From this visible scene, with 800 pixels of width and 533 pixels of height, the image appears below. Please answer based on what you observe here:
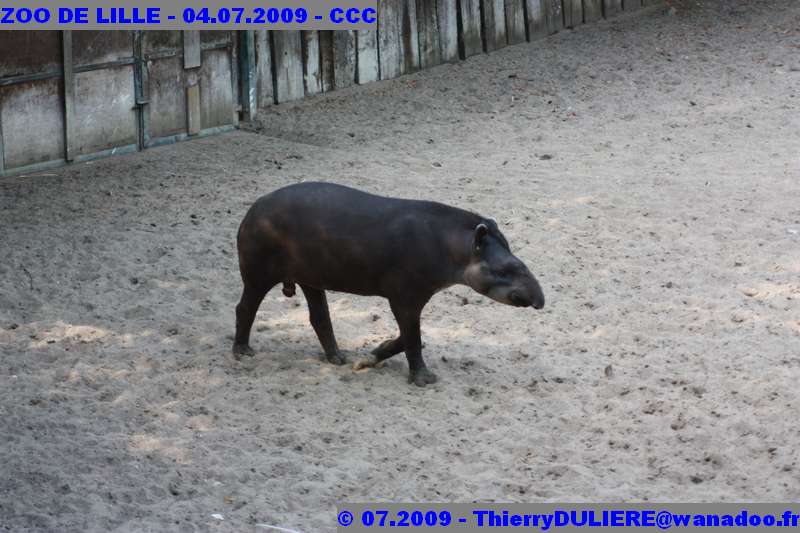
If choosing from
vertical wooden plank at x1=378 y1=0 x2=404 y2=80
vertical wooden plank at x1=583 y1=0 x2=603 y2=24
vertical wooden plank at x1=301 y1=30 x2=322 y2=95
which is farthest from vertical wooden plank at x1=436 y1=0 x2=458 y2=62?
vertical wooden plank at x1=583 y1=0 x2=603 y2=24

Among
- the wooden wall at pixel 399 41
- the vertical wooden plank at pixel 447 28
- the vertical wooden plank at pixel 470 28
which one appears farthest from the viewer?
the vertical wooden plank at pixel 470 28

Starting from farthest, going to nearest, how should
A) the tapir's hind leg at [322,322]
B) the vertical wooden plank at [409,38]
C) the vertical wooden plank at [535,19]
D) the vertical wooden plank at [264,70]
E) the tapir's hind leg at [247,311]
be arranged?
the vertical wooden plank at [535,19], the vertical wooden plank at [409,38], the vertical wooden plank at [264,70], the tapir's hind leg at [322,322], the tapir's hind leg at [247,311]

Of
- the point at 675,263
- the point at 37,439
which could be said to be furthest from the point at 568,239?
the point at 37,439

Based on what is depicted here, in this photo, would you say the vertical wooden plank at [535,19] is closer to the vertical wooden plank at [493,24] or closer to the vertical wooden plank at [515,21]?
the vertical wooden plank at [515,21]

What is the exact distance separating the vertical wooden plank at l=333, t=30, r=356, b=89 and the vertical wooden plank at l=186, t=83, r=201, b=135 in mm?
2209

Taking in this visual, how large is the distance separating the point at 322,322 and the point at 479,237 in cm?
120

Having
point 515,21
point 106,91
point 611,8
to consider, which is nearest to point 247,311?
point 106,91

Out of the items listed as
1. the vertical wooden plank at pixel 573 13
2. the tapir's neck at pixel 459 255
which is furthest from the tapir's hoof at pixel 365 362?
the vertical wooden plank at pixel 573 13

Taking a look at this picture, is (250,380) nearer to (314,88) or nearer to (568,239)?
(568,239)

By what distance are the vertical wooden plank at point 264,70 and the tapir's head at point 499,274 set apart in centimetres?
670

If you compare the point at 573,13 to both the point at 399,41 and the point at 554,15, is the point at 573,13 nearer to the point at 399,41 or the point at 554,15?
the point at 554,15

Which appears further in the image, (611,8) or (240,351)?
(611,8)

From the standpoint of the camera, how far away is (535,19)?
1573cm

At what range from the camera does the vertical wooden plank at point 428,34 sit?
14.3 metres
